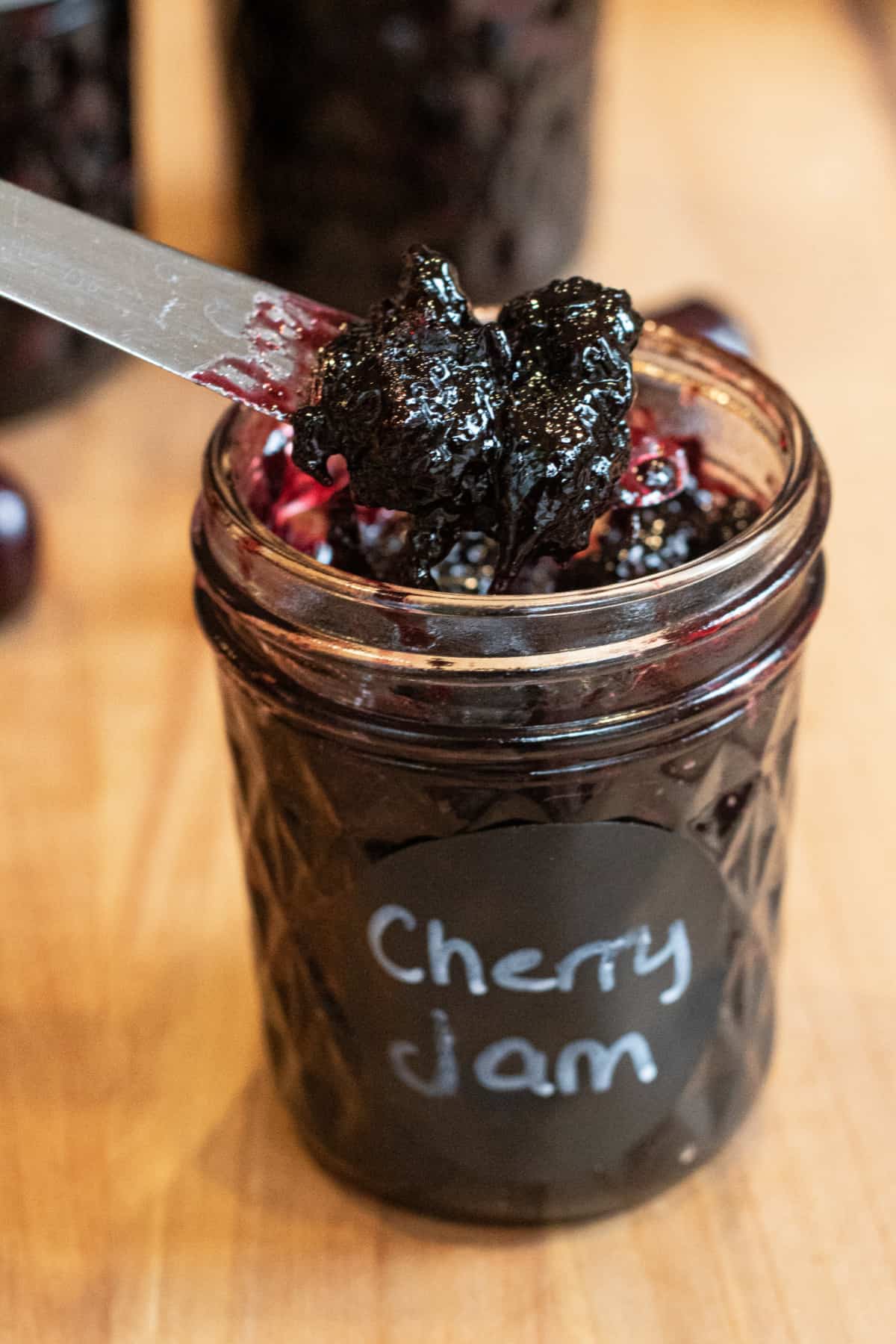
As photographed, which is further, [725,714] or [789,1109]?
[789,1109]

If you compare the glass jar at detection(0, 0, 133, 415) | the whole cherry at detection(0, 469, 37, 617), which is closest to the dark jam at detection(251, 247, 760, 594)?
the whole cherry at detection(0, 469, 37, 617)

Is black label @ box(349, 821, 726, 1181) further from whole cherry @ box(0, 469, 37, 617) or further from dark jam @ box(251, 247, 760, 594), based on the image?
whole cherry @ box(0, 469, 37, 617)

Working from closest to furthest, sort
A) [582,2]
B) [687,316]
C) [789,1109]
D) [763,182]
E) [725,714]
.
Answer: [725,714], [789,1109], [687,316], [582,2], [763,182]

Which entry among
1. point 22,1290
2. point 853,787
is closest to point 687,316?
point 853,787

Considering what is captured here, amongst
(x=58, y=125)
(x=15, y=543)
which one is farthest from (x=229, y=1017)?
(x=58, y=125)

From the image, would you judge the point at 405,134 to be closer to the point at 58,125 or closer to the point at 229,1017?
the point at 58,125

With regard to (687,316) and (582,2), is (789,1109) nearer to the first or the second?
(687,316)

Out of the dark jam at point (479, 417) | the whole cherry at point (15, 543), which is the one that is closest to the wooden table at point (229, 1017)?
the whole cherry at point (15, 543)

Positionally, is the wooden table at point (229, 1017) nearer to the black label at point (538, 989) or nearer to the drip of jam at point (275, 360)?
the black label at point (538, 989)
